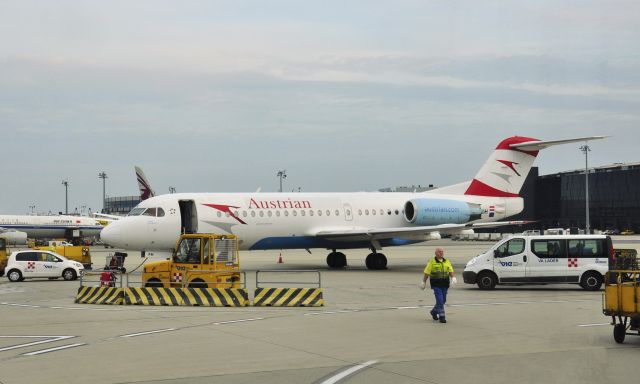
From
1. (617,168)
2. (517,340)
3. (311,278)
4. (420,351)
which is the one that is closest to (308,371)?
(420,351)

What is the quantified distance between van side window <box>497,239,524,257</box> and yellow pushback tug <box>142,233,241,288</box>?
9.00 meters

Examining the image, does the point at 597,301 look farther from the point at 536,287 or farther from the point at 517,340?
the point at 517,340

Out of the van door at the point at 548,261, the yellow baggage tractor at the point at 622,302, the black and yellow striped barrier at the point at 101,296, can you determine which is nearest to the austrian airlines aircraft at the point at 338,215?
the van door at the point at 548,261

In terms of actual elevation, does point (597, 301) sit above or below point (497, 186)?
below

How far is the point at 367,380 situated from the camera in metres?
11.6

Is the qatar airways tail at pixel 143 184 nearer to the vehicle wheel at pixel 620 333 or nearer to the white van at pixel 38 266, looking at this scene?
the white van at pixel 38 266

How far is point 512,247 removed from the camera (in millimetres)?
27500

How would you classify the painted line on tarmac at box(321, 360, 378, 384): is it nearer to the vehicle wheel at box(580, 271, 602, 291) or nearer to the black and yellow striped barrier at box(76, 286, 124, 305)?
the black and yellow striped barrier at box(76, 286, 124, 305)

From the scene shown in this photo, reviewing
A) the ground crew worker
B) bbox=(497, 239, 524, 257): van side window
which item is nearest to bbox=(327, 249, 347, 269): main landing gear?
bbox=(497, 239, 524, 257): van side window

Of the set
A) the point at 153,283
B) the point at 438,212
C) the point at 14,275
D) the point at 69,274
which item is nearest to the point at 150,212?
the point at 69,274

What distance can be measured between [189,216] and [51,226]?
56.2 m

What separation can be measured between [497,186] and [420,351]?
30.3 meters

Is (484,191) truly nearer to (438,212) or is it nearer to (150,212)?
(438,212)

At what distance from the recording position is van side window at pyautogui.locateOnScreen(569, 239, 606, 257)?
27219mm
